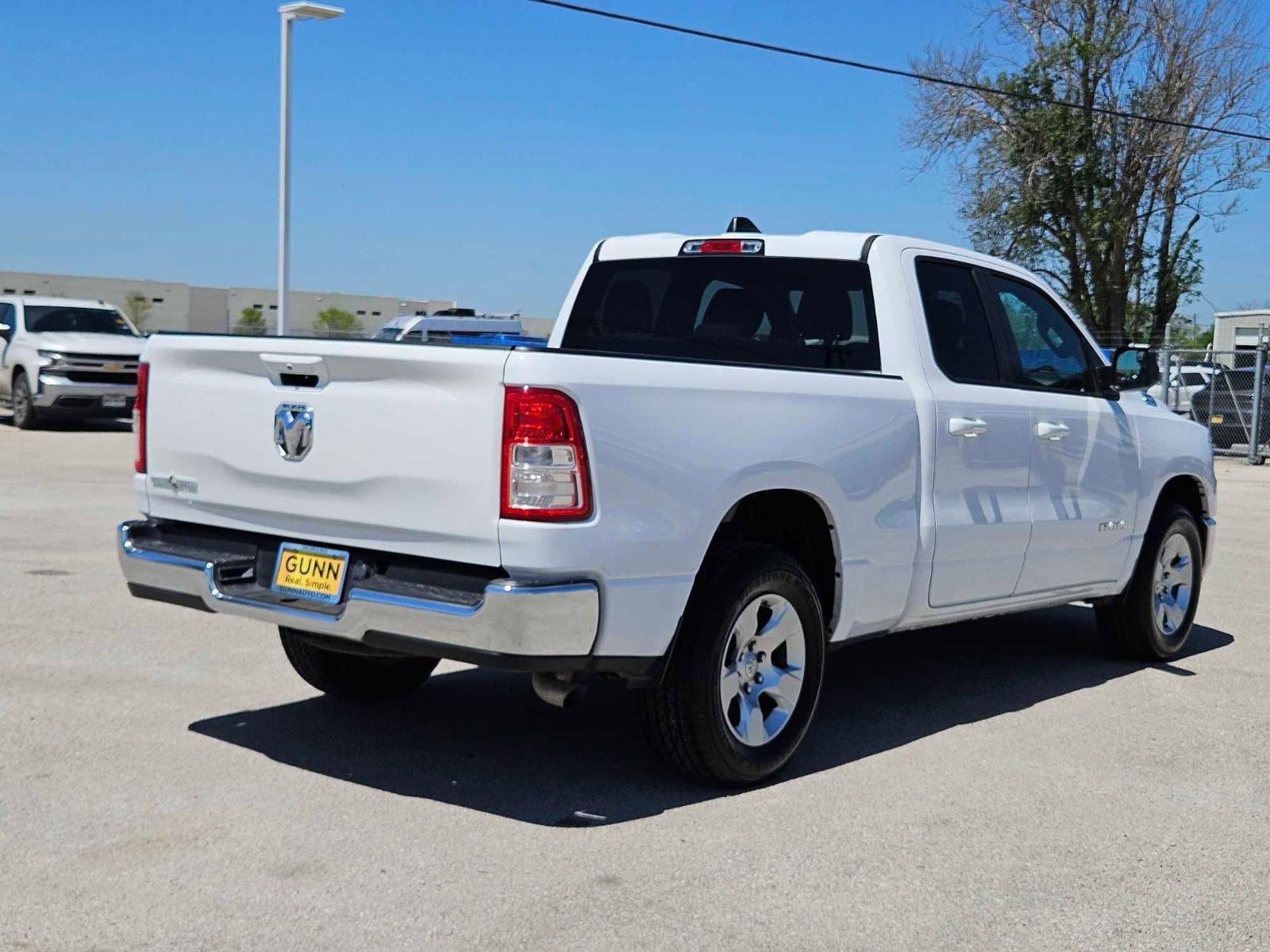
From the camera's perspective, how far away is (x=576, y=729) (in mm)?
6270

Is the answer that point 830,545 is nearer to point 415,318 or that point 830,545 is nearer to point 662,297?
point 662,297

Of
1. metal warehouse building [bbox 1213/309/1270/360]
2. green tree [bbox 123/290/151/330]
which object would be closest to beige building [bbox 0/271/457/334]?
green tree [bbox 123/290/151/330]

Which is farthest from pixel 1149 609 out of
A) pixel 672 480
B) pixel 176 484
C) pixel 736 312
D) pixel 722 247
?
pixel 176 484

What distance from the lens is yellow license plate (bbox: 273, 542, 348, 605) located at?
507 cm

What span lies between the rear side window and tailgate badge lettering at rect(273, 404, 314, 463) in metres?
1.40

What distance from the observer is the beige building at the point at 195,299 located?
315ft

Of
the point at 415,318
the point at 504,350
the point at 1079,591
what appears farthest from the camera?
the point at 415,318

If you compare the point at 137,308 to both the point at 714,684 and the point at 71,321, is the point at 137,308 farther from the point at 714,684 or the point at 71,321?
the point at 714,684

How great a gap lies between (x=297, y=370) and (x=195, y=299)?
10386 cm

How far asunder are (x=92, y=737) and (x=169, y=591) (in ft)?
2.50

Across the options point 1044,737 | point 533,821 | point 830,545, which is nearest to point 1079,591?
point 1044,737

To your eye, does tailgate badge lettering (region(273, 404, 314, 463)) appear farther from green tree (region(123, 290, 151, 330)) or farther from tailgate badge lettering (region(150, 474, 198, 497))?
green tree (region(123, 290, 151, 330))

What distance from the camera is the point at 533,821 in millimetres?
5043

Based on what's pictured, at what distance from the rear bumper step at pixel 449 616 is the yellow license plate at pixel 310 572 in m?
0.04
